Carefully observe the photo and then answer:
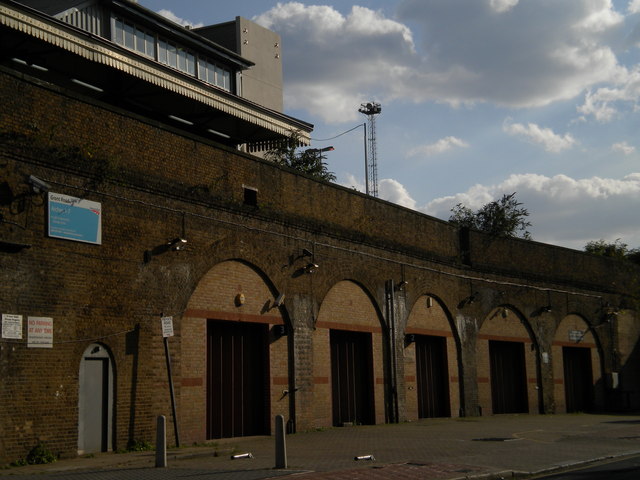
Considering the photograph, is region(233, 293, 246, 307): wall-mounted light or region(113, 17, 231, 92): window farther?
region(113, 17, 231, 92): window

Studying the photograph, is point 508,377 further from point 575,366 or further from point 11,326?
point 11,326

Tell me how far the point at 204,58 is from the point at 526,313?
16.2 metres

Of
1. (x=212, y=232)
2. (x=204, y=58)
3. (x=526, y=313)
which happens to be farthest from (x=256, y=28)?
(x=212, y=232)

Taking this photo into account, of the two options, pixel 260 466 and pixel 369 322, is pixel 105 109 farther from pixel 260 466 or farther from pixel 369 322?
pixel 369 322

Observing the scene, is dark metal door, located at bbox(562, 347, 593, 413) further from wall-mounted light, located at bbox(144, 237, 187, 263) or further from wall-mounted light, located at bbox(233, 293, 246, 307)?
wall-mounted light, located at bbox(144, 237, 187, 263)

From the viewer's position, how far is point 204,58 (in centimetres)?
3067

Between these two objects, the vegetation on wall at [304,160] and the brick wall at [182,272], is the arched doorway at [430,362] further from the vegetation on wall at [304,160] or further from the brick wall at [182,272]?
the vegetation on wall at [304,160]

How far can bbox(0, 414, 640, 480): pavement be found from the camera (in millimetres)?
12789

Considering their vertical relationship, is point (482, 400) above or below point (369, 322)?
below

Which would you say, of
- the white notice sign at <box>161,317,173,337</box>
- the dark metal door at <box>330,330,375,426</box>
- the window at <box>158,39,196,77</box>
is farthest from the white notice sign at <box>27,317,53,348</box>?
the window at <box>158,39,196,77</box>

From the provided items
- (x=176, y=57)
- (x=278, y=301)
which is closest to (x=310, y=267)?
(x=278, y=301)

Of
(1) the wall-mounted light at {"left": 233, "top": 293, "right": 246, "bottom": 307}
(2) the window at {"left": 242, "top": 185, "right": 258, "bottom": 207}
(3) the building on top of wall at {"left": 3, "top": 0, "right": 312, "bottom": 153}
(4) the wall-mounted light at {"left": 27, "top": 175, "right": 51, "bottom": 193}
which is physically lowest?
(1) the wall-mounted light at {"left": 233, "top": 293, "right": 246, "bottom": 307}

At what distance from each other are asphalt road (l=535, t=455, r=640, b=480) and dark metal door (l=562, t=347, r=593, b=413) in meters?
20.3

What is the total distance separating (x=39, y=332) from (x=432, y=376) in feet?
53.6
